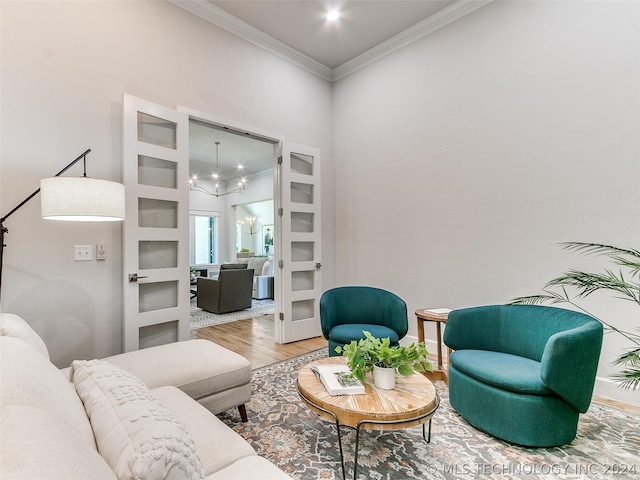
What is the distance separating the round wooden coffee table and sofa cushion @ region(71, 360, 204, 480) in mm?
822

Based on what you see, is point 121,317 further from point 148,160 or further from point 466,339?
point 466,339

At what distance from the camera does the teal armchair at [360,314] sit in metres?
2.80

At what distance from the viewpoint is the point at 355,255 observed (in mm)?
4371

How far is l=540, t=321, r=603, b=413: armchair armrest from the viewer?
5.73ft

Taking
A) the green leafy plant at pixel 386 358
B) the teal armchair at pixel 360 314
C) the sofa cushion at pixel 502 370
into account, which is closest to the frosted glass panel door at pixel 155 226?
the teal armchair at pixel 360 314

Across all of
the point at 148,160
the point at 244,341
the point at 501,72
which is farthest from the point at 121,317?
the point at 501,72

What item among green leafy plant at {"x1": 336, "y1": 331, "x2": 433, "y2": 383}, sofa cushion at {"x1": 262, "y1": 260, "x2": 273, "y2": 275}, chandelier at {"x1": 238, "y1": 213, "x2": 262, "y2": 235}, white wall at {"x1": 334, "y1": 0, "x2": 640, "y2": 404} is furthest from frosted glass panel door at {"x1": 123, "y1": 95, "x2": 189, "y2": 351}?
chandelier at {"x1": 238, "y1": 213, "x2": 262, "y2": 235}

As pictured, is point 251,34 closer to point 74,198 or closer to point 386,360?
point 74,198

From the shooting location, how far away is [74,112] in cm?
251

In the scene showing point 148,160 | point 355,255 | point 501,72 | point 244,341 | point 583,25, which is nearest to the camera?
point 583,25

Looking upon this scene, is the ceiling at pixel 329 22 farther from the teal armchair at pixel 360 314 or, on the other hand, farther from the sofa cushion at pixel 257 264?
the sofa cushion at pixel 257 264

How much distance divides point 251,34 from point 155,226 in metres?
2.48

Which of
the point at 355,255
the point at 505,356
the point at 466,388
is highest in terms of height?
the point at 355,255

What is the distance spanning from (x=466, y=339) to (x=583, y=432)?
0.85 meters
